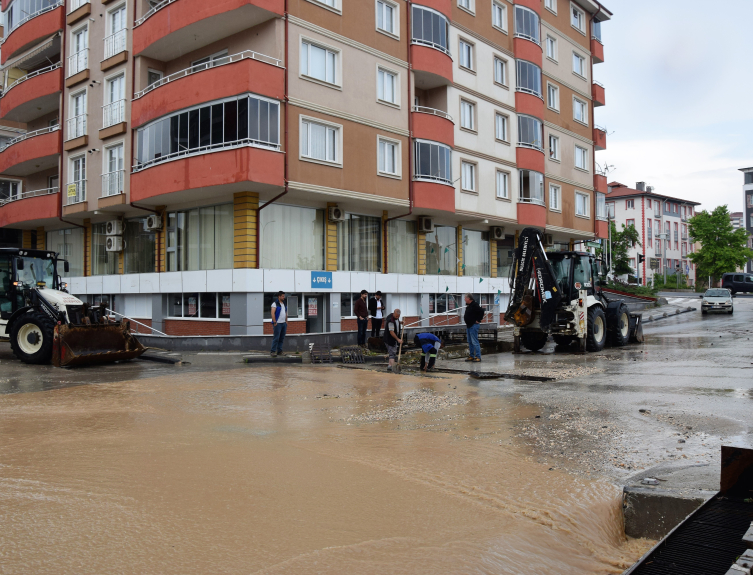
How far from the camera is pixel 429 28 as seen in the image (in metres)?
25.1

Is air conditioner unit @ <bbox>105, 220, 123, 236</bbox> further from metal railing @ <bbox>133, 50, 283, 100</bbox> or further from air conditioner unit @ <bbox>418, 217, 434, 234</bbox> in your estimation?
air conditioner unit @ <bbox>418, 217, 434, 234</bbox>

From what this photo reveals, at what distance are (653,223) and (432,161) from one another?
216ft

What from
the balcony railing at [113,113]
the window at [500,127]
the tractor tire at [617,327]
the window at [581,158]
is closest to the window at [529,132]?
the window at [500,127]

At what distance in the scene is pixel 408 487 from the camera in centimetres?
550

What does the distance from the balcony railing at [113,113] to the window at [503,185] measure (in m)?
16.6

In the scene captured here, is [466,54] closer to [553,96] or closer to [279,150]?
[553,96]

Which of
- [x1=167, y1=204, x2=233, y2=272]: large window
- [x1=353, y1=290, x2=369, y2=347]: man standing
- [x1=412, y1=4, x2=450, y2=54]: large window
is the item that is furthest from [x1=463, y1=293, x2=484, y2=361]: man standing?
[x1=412, y1=4, x2=450, y2=54]: large window

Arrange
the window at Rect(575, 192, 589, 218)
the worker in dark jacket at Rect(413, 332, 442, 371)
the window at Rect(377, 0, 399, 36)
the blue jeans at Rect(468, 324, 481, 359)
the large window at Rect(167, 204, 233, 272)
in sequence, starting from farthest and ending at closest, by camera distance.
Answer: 1. the window at Rect(575, 192, 589, 218)
2. the window at Rect(377, 0, 399, 36)
3. the large window at Rect(167, 204, 233, 272)
4. the blue jeans at Rect(468, 324, 481, 359)
5. the worker in dark jacket at Rect(413, 332, 442, 371)

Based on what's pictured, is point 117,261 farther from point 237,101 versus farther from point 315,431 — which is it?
point 315,431

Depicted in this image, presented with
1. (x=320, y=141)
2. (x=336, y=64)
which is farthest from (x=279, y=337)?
(x=336, y=64)

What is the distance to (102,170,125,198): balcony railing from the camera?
930 inches

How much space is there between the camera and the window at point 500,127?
29391 mm

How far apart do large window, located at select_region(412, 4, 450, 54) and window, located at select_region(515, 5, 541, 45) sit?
6.72 meters

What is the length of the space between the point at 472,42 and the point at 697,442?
24.6 meters
